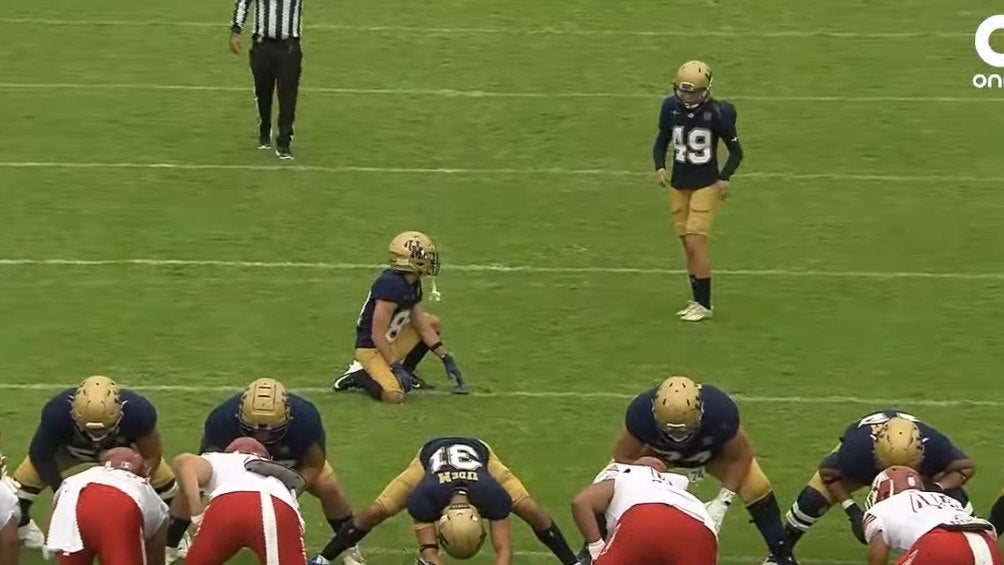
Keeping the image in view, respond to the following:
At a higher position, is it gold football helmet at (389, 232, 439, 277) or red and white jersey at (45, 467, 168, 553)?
gold football helmet at (389, 232, 439, 277)

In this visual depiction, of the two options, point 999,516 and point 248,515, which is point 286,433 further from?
point 999,516

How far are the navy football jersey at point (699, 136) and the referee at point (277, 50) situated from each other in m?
3.15

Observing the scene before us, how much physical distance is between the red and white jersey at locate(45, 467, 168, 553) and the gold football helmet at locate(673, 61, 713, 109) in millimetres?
4161

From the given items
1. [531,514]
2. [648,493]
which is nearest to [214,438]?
[531,514]

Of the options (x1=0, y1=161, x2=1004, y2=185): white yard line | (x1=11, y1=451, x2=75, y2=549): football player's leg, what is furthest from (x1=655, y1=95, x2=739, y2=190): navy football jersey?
(x1=11, y1=451, x2=75, y2=549): football player's leg

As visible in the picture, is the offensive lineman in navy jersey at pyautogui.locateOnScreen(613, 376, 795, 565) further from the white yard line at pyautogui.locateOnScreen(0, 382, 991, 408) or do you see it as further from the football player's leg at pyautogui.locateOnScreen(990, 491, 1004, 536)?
the white yard line at pyautogui.locateOnScreen(0, 382, 991, 408)

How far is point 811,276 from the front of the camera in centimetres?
1058

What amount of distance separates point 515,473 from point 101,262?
359 centimetres

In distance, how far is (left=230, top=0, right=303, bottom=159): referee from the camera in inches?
464

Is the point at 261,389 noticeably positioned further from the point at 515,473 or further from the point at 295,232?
the point at 295,232

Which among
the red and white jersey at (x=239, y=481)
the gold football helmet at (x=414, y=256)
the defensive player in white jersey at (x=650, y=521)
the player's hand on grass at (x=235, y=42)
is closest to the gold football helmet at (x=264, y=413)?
the red and white jersey at (x=239, y=481)

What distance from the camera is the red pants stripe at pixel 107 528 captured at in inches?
243

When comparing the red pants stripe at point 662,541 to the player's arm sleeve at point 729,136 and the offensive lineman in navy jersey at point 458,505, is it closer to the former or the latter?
the offensive lineman in navy jersey at point 458,505

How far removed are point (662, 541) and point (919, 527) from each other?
86cm
